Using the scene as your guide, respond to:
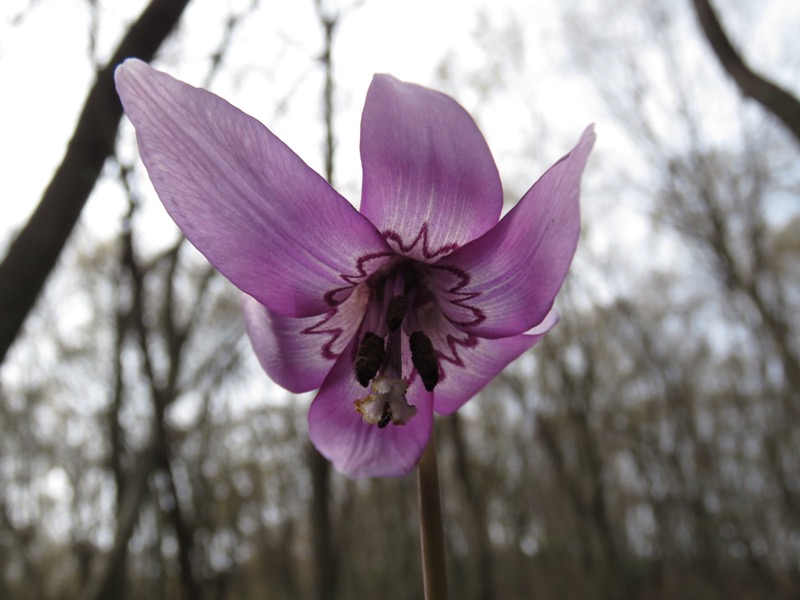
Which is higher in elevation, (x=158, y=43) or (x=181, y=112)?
(x=158, y=43)

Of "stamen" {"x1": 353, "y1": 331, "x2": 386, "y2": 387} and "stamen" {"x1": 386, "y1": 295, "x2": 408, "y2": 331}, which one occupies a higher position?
"stamen" {"x1": 386, "y1": 295, "x2": 408, "y2": 331}

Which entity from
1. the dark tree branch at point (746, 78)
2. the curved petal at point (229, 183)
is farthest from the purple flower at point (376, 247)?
the dark tree branch at point (746, 78)

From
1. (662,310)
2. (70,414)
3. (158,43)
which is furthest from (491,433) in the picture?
(158,43)


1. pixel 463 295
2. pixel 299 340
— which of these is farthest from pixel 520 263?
pixel 299 340

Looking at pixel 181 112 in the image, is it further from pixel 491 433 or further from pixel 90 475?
pixel 90 475

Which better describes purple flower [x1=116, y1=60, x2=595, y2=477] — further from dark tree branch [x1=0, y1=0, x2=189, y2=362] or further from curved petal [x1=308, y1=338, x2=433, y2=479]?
dark tree branch [x1=0, y1=0, x2=189, y2=362]

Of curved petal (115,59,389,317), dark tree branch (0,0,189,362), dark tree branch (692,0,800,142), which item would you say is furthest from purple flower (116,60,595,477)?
dark tree branch (692,0,800,142)
